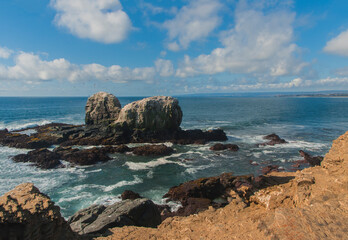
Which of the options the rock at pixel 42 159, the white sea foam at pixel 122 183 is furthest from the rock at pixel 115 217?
the rock at pixel 42 159

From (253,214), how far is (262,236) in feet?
10.5

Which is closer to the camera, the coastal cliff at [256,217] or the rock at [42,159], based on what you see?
the coastal cliff at [256,217]

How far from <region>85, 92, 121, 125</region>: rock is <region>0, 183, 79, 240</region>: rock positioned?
40.3 m

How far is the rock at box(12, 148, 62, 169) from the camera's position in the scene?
27.5 m

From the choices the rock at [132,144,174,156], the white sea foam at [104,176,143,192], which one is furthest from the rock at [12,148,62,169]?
the white sea foam at [104,176,143,192]

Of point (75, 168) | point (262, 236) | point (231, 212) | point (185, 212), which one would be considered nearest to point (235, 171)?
point (185, 212)

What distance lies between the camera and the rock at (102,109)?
4772cm

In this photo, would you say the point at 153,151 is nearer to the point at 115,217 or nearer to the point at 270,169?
the point at 270,169

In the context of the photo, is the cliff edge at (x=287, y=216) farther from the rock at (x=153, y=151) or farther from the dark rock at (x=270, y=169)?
the rock at (x=153, y=151)

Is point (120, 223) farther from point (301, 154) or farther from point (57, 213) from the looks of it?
point (301, 154)

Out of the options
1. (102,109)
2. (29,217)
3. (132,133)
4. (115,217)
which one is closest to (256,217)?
(115,217)

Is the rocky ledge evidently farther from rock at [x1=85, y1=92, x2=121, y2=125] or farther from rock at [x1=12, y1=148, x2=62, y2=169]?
rock at [x1=12, y1=148, x2=62, y2=169]

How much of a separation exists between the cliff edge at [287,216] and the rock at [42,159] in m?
22.2

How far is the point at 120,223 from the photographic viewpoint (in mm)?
10914
